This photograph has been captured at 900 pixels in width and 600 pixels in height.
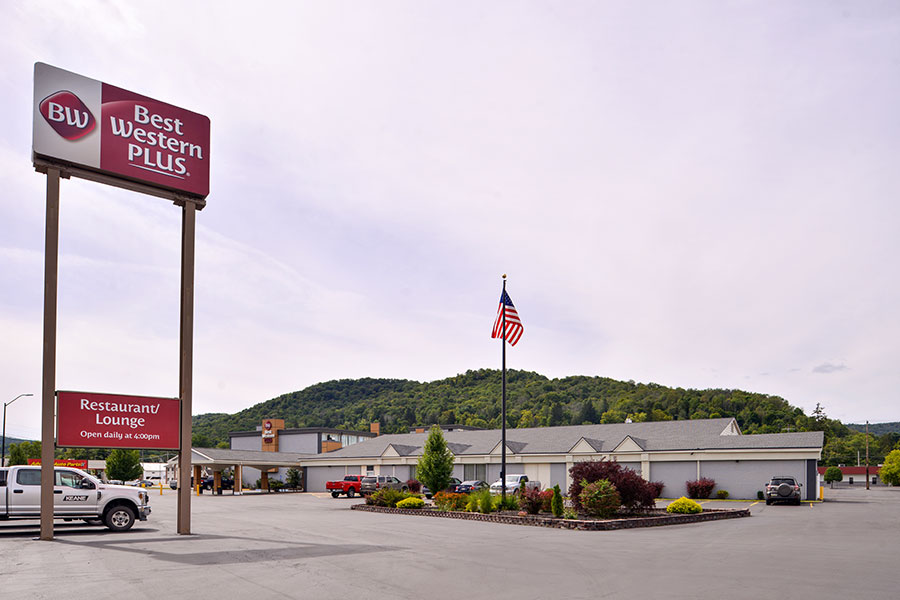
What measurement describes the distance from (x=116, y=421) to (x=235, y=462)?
41263 mm

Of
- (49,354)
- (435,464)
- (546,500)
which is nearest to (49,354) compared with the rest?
(49,354)

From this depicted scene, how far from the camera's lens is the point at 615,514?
28750mm

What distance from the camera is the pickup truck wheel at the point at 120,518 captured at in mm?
22375

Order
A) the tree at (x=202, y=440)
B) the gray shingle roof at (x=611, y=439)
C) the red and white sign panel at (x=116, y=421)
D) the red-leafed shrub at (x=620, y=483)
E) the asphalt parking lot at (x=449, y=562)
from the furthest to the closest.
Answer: the tree at (x=202, y=440) < the gray shingle roof at (x=611, y=439) < the red-leafed shrub at (x=620, y=483) < the red and white sign panel at (x=116, y=421) < the asphalt parking lot at (x=449, y=562)

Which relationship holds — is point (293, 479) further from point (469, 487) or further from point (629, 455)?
point (629, 455)

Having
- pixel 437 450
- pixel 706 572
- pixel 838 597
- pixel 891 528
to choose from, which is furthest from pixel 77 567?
pixel 437 450

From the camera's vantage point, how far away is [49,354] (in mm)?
20406

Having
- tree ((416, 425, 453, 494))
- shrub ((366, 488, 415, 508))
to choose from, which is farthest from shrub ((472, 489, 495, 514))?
tree ((416, 425, 453, 494))

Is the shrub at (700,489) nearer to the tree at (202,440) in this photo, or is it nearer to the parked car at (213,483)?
the parked car at (213,483)

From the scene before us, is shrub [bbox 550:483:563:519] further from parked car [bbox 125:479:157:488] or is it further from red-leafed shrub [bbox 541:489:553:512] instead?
parked car [bbox 125:479:157:488]

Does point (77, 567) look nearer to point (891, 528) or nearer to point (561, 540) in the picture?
point (561, 540)

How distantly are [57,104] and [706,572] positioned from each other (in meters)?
20.3

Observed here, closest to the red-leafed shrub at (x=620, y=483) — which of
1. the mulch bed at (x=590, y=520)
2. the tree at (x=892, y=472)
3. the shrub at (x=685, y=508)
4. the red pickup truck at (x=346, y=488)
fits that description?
the mulch bed at (x=590, y=520)

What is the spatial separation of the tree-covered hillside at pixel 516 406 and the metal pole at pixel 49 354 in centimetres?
7959
